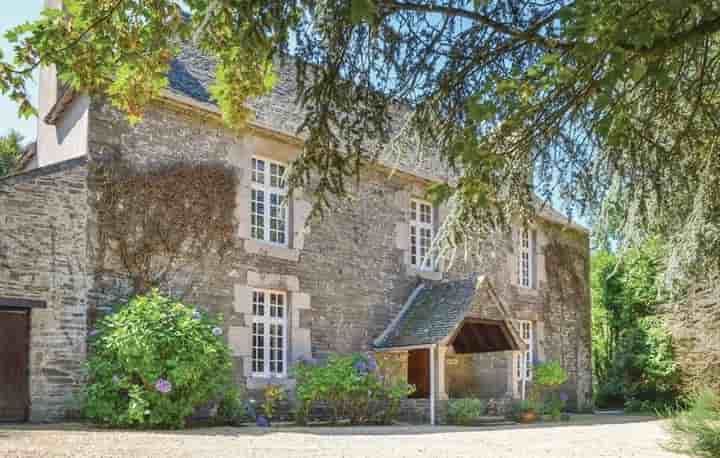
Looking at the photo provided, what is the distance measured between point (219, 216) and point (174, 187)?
88cm

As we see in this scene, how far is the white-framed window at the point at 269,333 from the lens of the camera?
550 inches

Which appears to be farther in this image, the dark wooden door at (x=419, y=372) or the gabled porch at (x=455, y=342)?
the dark wooden door at (x=419, y=372)

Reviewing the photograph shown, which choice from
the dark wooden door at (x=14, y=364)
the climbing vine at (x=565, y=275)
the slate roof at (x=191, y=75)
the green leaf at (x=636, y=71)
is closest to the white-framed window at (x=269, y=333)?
the slate roof at (x=191, y=75)

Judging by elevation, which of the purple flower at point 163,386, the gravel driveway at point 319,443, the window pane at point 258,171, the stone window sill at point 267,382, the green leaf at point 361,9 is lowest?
the gravel driveway at point 319,443

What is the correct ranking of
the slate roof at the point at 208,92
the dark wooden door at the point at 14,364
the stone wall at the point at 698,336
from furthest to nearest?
the stone wall at the point at 698,336 < the slate roof at the point at 208,92 < the dark wooden door at the point at 14,364

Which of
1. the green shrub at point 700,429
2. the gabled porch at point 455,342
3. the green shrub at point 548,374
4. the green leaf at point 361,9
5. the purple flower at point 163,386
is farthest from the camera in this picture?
the green shrub at point 548,374

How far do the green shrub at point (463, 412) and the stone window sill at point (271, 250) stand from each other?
12.2 ft

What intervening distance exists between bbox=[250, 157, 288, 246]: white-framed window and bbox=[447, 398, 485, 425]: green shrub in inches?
159

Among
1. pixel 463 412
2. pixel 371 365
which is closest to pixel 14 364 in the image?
pixel 371 365

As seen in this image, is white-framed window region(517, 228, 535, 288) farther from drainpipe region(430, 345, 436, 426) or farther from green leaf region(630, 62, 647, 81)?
green leaf region(630, 62, 647, 81)

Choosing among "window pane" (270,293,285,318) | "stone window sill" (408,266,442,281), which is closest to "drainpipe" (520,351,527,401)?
"stone window sill" (408,266,442,281)

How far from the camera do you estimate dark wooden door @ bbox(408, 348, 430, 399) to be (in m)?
17.3

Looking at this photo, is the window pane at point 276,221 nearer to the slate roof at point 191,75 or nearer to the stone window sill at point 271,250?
the stone window sill at point 271,250

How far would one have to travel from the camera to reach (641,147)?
6508 mm
